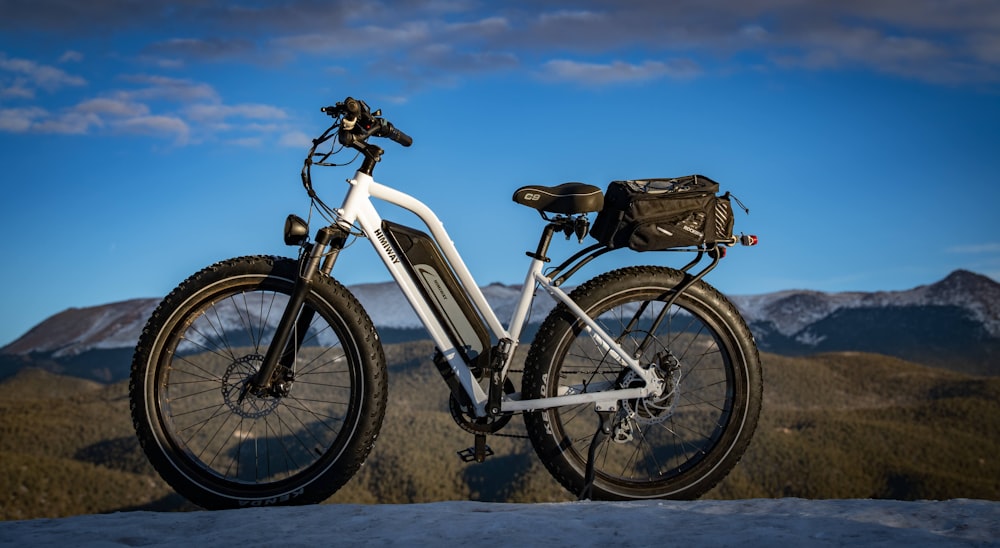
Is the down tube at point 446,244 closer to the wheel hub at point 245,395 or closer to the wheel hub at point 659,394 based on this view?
the wheel hub at point 659,394

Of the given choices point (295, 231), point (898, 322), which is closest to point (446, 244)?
point (295, 231)

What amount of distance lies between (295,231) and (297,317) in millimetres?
612

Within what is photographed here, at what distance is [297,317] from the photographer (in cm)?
559

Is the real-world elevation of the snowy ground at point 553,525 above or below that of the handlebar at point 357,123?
below

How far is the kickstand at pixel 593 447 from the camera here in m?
5.64

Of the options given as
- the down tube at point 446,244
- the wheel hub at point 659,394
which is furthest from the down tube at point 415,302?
the wheel hub at point 659,394

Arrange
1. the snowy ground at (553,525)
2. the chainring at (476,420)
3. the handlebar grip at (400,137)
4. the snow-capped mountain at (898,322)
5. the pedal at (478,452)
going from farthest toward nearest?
the snow-capped mountain at (898,322) < the handlebar grip at (400,137) < the chainring at (476,420) < the pedal at (478,452) < the snowy ground at (553,525)

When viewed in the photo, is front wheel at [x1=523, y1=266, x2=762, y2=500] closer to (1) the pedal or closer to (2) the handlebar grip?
(1) the pedal

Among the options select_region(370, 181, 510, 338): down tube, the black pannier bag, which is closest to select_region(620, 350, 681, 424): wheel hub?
the black pannier bag

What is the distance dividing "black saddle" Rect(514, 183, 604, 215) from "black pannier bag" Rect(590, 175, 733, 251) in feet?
0.73

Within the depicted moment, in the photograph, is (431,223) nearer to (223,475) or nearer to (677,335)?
(677,335)

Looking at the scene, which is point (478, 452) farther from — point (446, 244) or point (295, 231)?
point (295, 231)

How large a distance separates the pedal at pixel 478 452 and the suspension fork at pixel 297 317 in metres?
1.39

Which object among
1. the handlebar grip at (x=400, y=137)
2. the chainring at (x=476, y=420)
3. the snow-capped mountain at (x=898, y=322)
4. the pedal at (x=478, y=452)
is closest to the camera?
the pedal at (x=478, y=452)
